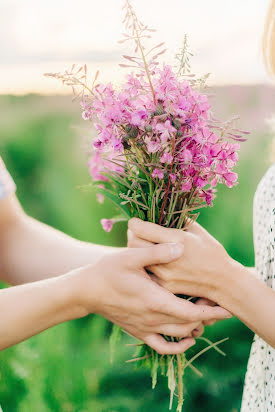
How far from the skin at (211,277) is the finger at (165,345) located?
147 millimetres

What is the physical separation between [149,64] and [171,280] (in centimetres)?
52

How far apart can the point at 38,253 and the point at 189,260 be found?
61 centimetres

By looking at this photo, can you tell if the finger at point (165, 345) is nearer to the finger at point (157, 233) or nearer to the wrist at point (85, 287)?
the wrist at point (85, 287)

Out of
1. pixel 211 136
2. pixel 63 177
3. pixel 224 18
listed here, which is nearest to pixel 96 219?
pixel 63 177

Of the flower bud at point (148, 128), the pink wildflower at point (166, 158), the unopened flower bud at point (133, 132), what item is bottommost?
the pink wildflower at point (166, 158)

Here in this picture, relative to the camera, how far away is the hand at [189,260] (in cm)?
124

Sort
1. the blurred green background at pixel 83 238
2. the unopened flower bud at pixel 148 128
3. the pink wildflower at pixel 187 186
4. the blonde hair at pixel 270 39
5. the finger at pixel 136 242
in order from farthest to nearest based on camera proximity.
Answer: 1. the blurred green background at pixel 83 238
2. the blonde hair at pixel 270 39
3. the finger at pixel 136 242
4. the pink wildflower at pixel 187 186
5. the unopened flower bud at pixel 148 128

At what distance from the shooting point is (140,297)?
126cm

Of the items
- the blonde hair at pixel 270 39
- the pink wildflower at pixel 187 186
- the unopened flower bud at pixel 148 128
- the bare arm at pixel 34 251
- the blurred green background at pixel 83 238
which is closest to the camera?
the unopened flower bud at pixel 148 128

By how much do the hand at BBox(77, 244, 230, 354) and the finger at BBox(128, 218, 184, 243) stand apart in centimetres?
2

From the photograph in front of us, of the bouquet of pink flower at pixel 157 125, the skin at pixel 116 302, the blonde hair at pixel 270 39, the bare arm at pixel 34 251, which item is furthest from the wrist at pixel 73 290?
the blonde hair at pixel 270 39

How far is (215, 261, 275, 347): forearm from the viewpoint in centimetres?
118

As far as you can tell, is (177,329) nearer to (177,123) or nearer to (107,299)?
(107,299)

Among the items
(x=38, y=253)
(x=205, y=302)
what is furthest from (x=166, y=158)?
(x=38, y=253)
